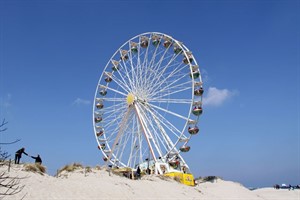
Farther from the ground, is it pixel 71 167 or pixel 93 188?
pixel 71 167

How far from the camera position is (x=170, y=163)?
27984 millimetres

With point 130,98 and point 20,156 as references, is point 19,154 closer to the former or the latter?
point 20,156

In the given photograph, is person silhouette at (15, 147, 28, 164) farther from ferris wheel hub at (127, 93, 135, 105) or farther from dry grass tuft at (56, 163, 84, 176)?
ferris wheel hub at (127, 93, 135, 105)

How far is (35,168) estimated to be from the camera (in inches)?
708

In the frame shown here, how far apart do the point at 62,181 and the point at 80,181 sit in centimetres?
107

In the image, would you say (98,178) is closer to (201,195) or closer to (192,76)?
(201,195)

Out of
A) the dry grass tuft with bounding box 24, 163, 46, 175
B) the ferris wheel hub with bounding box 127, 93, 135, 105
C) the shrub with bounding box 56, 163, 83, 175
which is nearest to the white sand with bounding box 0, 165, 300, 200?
the dry grass tuft with bounding box 24, 163, 46, 175

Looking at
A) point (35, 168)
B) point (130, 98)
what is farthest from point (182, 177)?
point (35, 168)

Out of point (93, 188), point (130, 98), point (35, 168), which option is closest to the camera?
point (93, 188)

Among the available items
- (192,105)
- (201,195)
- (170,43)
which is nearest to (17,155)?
(201,195)

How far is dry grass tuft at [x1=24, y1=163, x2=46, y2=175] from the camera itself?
17.6 meters

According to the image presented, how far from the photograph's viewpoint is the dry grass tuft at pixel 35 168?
1762 cm

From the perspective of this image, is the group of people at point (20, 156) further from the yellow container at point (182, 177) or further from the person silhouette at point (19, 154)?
the yellow container at point (182, 177)

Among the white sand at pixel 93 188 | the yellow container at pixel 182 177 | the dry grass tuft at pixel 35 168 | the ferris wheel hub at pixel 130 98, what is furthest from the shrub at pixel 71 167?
the ferris wheel hub at pixel 130 98
